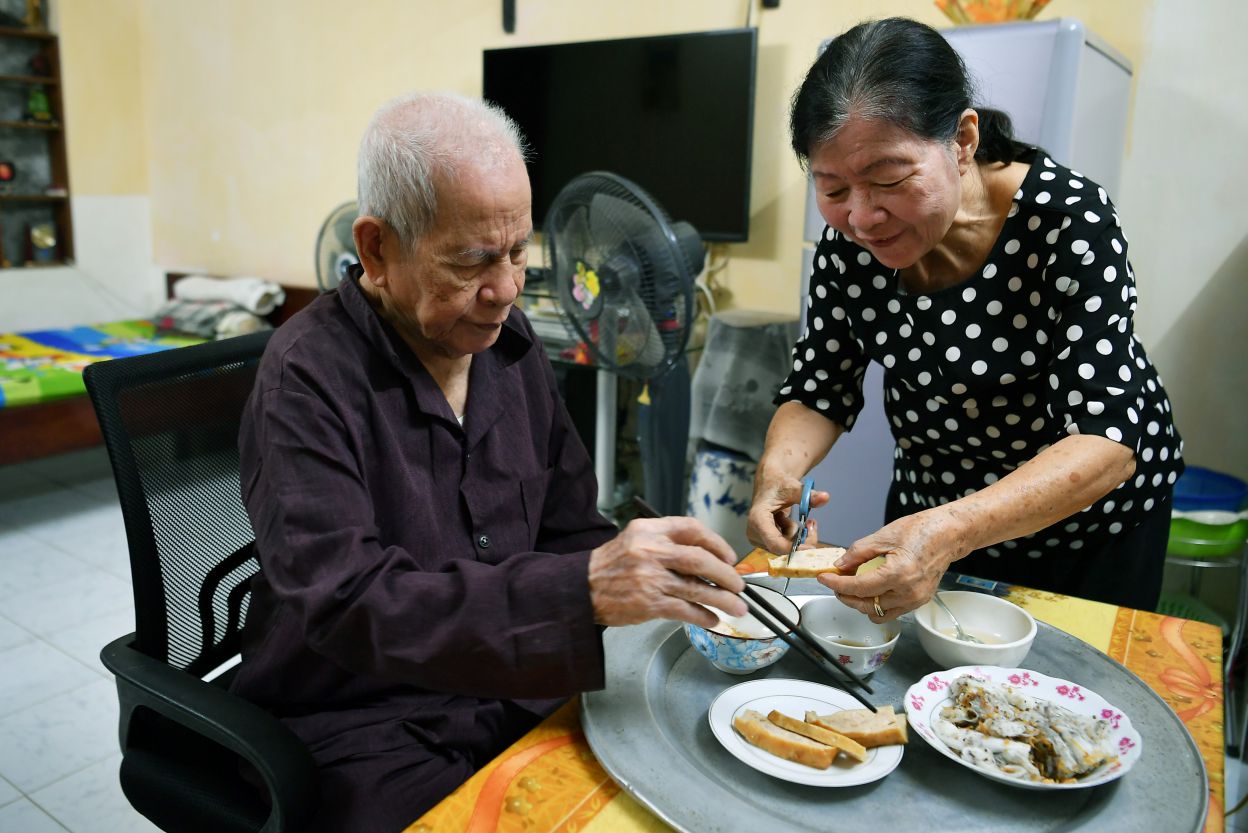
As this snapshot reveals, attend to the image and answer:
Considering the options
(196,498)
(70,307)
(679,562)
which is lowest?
(70,307)

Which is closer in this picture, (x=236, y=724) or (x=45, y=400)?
(x=236, y=724)

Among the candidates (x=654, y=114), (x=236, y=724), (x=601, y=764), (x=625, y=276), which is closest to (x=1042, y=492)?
(x=601, y=764)

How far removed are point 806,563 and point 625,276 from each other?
1460 millimetres

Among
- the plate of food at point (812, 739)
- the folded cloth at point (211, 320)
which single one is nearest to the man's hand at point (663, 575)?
the plate of food at point (812, 739)

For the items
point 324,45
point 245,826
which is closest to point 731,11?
point 324,45

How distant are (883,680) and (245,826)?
79 cm

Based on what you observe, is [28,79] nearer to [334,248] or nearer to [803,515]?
[334,248]

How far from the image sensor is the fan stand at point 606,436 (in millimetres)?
3223

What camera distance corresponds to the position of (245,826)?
1.10 meters

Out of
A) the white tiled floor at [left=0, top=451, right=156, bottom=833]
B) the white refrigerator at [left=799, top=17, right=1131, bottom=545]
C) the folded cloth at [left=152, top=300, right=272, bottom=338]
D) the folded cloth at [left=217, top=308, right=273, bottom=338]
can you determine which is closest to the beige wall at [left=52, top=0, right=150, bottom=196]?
the folded cloth at [left=152, top=300, right=272, bottom=338]

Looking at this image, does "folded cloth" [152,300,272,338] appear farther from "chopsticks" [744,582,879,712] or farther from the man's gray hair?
"chopsticks" [744,582,879,712]

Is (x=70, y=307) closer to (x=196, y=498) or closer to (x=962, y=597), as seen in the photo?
(x=196, y=498)

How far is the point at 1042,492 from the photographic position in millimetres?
1180

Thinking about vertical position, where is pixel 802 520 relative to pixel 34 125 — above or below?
below
